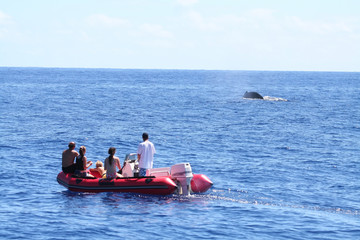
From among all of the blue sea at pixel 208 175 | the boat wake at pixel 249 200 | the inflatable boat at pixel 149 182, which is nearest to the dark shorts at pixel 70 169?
the inflatable boat at pixel 149 182

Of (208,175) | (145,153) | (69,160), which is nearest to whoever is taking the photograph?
(145,153)

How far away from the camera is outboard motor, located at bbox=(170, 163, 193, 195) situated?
1678 centimetres

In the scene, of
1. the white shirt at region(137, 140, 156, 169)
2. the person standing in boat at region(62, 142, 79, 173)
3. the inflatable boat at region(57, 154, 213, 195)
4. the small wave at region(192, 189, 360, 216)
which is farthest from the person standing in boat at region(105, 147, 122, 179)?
the small wave at region(192, 189, 360, 216)

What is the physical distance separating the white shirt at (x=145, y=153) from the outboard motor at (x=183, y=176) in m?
0.89

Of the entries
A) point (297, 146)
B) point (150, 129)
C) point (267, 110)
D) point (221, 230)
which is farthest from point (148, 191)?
point (267, 110)

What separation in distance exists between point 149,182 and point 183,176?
3.68 ft

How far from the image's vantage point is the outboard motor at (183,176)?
1678cm

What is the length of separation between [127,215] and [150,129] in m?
22.4

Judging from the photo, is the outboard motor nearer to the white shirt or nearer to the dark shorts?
the white shirt

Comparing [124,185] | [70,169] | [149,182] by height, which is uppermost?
[70,169]

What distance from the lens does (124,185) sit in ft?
55.3

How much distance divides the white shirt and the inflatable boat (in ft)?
1.44

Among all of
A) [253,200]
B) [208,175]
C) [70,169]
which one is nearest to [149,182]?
[70,169]

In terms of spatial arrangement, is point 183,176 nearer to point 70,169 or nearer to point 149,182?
point 149,182
